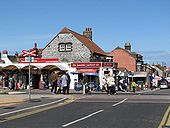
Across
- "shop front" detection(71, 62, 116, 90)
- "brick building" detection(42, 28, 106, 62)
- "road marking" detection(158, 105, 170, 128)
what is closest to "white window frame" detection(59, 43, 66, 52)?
"brick building" detection(42, 28, 106, 62)

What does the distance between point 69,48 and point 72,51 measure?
801mm

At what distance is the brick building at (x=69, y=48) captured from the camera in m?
59.8

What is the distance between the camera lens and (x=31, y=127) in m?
11.4

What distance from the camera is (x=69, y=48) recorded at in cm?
6088

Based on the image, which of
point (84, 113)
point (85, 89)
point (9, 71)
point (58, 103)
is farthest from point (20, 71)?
point (84, 113)

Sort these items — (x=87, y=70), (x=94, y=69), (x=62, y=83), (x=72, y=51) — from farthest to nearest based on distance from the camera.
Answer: (x=72, y=51) < (x=87, y=70) < (x=94, y=69) < (x=62, y=83)

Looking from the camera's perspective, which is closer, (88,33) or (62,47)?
(62,47)

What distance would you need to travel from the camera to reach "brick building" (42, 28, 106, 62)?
5975 cm

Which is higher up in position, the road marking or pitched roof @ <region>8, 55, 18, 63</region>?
pitched roof @ <region>8, 55, 18, 63</region>

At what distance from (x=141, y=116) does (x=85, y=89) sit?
15.6 m

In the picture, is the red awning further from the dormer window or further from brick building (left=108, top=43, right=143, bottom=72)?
brick building (left=108, top=43, right=143, bottom=72)

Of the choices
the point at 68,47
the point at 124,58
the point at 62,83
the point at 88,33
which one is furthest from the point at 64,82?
the point at 124,58

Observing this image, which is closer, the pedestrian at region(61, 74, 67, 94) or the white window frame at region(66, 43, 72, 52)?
the pedestrian at region(61, 74, 67, 94)

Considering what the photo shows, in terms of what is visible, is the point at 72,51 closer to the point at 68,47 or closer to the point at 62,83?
the point at 68,47
